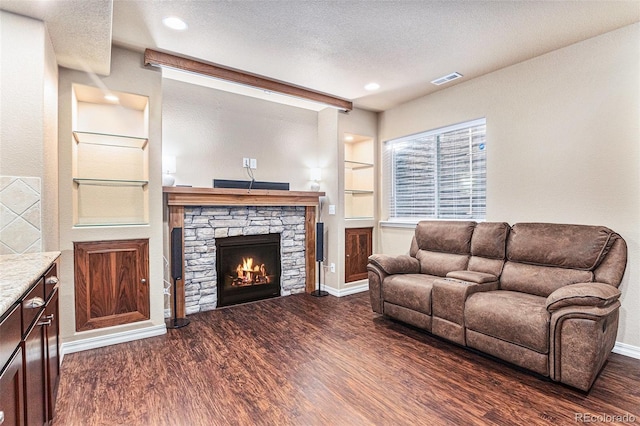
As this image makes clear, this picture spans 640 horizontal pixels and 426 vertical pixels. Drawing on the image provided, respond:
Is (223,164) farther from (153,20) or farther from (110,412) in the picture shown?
(110,412)

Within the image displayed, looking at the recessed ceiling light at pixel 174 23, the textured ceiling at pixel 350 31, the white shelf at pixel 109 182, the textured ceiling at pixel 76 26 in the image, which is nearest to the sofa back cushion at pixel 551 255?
the textured ceiling at pixel 350 31

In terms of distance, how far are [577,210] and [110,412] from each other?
3890mm

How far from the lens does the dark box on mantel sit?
154 inches

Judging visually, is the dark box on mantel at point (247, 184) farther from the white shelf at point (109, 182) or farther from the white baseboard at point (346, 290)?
the white baseboard at point (346, 290)

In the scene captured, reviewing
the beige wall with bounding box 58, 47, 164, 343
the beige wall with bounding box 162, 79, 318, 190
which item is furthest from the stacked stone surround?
the beige wall with bounding box 58, 47, 164, 343

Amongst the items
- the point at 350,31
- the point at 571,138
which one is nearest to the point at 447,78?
the point at 571,138

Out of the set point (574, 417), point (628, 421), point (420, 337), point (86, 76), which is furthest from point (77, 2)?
point (628, 421)

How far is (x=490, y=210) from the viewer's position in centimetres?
355

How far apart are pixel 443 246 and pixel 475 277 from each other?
0.74 metres

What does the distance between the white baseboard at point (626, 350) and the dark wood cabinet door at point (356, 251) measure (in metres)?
2.80

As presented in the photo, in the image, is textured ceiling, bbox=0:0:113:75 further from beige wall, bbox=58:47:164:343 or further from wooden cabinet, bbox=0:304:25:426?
wooden cabinet, bbox=0:304:25:426

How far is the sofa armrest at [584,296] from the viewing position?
2.03 m

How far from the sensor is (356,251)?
472 cm

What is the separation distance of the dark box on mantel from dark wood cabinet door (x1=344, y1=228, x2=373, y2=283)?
3.62 feet
